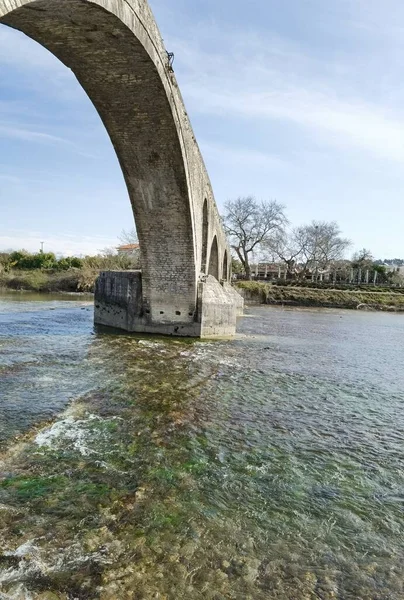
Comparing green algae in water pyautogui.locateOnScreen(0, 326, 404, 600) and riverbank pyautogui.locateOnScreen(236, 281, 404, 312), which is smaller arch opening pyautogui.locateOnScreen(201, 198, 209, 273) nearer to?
green algae in water pyautogui.locateOnScreen(0, 326, 404, 600)

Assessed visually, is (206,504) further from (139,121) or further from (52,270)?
(52,270)

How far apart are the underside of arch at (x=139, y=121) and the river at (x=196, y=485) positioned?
172 inches

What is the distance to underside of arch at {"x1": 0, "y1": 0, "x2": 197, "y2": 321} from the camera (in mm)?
7078

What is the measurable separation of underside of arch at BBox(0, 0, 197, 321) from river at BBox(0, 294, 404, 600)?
437 centimetres

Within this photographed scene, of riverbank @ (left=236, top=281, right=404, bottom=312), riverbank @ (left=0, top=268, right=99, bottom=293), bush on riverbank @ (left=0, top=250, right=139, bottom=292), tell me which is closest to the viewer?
riverbank @ (left=236, top=281, right=404, bottom=312)

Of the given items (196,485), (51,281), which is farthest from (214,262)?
(196,485)

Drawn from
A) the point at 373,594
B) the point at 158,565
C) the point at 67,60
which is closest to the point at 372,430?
the point at 373,594

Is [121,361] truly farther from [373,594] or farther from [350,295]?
[350,295]

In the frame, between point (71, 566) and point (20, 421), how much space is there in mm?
3183

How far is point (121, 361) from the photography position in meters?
10.4

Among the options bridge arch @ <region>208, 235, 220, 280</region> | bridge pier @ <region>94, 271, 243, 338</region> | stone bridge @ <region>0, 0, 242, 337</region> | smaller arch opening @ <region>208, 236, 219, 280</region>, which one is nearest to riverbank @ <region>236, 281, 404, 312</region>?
bridge arch @ <region>208, 235, 220, 280</region>

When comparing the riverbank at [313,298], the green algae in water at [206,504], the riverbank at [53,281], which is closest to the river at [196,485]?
the green algae in water at [206,504]

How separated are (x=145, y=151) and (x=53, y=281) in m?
34.6

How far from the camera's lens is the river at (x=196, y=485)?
3176mm
